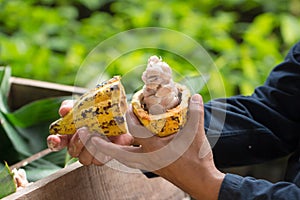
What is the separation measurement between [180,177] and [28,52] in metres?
0.97

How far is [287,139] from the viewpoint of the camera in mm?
915

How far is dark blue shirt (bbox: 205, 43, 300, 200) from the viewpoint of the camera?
87 centimetres

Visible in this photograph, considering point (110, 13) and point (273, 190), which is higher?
point (273, 190)

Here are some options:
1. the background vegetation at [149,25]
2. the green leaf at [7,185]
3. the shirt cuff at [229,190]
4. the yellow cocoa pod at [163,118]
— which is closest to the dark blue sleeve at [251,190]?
the shirt cuff at [229,190]

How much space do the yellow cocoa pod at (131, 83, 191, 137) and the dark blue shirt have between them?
18 cm

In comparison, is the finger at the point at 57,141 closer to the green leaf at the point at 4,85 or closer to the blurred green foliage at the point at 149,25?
the green leaf at the point at 4,85

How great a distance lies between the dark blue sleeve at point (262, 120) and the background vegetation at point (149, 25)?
57cm

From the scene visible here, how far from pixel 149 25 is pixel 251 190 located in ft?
3.66

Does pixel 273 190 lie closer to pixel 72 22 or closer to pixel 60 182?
pixel 60 182

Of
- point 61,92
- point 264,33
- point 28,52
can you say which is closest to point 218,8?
point 264,33

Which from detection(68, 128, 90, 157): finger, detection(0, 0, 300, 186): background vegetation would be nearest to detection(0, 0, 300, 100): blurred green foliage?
detection(0, 0, 300, 186): background vegetation

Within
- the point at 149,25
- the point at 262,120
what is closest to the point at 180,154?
the point at 262,120

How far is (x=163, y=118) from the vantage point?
2.07ft

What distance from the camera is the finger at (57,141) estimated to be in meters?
0.73
